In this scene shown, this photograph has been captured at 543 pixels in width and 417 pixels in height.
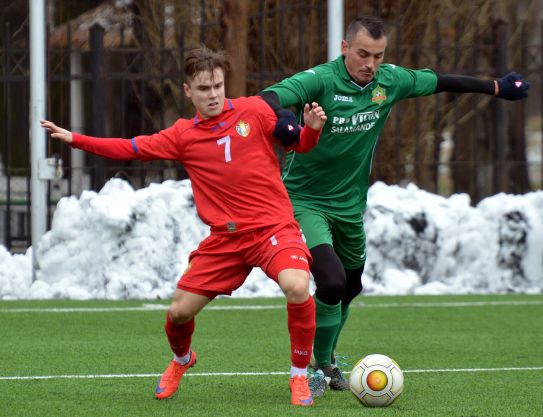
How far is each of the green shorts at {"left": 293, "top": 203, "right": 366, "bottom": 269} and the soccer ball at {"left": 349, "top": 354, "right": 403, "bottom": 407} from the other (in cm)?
85

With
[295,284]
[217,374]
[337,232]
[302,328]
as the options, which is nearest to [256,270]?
[217,374]

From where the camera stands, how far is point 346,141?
782cm

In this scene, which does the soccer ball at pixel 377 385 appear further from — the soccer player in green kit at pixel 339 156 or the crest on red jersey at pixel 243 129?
the crest on red jersey at pixel 243 129

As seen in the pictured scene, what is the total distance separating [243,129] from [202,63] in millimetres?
412

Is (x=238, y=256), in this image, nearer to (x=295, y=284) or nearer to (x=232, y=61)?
(x=295, y=284)

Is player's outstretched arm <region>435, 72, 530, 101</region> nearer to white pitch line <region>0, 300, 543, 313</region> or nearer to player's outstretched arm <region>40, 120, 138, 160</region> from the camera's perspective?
player's outstretched arm <region>40, 120, 138, 160</region>

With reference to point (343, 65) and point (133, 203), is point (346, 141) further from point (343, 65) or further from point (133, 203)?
Result: point (133, 203)

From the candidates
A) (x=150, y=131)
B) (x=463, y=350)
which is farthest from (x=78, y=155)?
(x=463, y=350)

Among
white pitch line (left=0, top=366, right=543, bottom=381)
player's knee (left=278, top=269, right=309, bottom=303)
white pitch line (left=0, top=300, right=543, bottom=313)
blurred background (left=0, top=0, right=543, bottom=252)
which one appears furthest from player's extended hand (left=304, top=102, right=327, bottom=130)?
blurred background (left=0, top=0, right=543, bottom=252)

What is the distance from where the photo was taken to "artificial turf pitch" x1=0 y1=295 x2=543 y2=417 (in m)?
7.11

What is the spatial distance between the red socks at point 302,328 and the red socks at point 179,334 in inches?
25.0

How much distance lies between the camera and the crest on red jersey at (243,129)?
7.27 meters

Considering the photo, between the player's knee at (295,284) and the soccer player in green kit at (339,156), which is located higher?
the soccer player in green kit at (339,156)

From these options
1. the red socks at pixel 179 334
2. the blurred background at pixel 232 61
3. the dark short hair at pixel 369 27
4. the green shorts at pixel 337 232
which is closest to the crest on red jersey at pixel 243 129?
the green shorts at pixel 337 232
